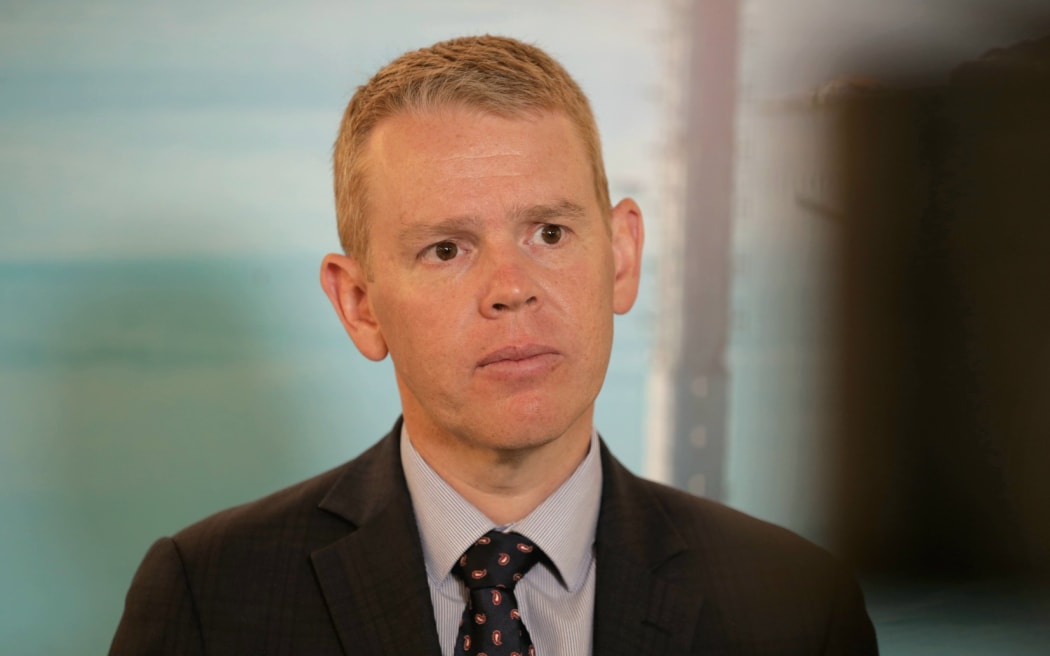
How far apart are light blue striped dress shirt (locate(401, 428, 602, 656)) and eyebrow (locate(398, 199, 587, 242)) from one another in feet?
1.22

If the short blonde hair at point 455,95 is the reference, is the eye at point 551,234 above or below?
below

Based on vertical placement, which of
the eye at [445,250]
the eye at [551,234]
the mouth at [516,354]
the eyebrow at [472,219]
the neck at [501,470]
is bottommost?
the neck at [501,470]

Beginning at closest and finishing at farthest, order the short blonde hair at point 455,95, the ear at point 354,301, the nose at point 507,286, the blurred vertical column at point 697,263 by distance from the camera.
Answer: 1. the nose at point 507,286
2. the short blonde hair at point 455,95
3. the ear at point 354,301
4. the blurred vertical column at point 697,263

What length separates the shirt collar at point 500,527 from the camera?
1932 mm

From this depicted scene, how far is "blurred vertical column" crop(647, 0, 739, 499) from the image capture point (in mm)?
2758

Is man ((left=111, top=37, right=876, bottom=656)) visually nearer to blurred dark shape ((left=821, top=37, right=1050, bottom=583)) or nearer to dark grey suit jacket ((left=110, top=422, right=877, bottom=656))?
dark grey suit jacket ((left=110, top=422, right=877, bottom=656))

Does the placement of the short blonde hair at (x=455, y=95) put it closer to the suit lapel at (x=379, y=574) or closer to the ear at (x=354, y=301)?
the ear at (x=354, y=301)

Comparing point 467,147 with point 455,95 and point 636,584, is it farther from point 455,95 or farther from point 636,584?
point 636,584

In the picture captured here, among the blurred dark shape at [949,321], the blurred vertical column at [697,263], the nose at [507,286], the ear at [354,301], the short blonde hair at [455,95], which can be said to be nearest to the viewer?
the nose at [507,286]

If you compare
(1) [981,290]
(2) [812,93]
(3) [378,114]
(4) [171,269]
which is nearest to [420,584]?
(3) [378,114]

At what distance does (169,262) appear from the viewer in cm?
266

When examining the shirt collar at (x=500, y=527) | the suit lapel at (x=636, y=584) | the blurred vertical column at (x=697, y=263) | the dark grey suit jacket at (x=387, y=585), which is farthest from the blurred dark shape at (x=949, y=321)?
the shirt collar at (x=500, y=527)

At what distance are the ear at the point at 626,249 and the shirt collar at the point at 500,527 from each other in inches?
11.5

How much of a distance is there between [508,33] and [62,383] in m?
1.22
